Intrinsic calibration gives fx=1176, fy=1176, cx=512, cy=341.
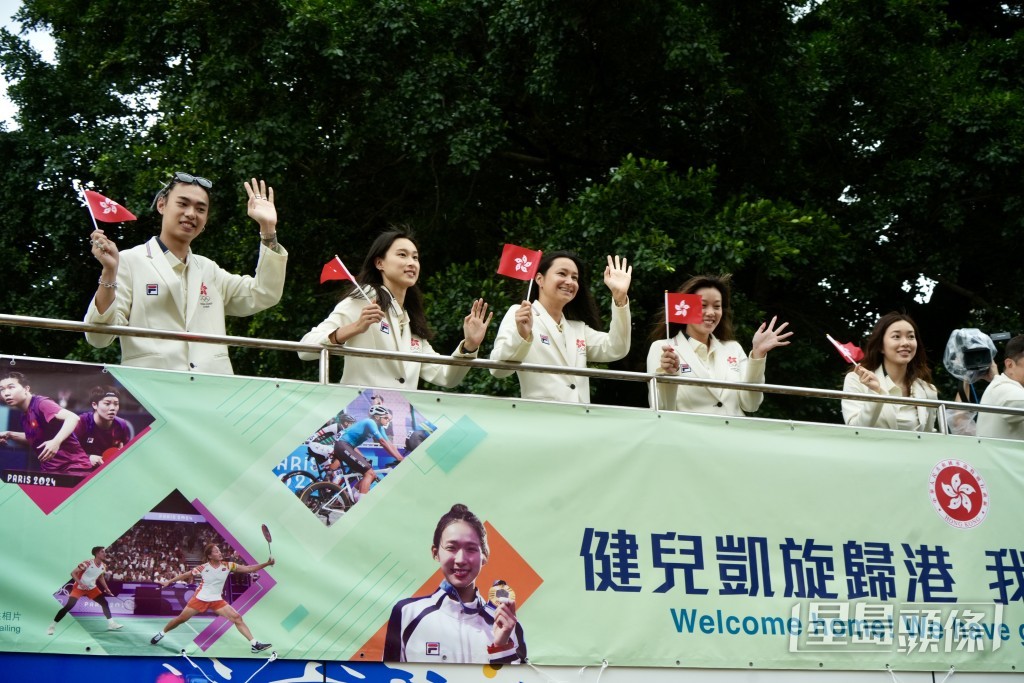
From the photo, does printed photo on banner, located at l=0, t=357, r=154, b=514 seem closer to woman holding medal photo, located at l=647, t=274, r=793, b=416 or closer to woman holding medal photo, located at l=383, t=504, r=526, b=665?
woman holding medal photo, located at l=383, t=504, r=526, b=665

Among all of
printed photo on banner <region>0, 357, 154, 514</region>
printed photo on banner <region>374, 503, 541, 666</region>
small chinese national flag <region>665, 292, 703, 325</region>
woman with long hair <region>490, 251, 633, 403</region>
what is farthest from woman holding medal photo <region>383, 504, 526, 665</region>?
small chinese national flag <region>665, 292, 703, 325</region>

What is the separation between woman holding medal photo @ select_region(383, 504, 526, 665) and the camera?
443 cm

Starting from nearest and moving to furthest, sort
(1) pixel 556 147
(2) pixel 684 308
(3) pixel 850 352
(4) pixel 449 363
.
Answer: (4) pixel 449 363, (2) pixel 684 308, (3) pixel 850 352, (1) pixel 556 147

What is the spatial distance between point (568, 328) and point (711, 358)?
0.81m

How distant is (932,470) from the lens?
5.56m

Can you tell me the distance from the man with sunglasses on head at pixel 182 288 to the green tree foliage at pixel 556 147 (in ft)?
12.2

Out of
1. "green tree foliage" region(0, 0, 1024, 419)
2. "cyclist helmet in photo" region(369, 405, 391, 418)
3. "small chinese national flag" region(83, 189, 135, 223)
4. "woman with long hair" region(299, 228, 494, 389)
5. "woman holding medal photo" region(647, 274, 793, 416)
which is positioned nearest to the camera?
"small chinese national flag" region(83, 189, 135, 223)

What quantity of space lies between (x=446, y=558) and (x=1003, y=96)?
7.18 meters

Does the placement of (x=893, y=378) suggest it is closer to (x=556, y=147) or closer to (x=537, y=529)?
(x=537, y=529)

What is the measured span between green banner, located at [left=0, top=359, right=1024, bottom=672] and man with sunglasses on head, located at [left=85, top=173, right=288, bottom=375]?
27 cm

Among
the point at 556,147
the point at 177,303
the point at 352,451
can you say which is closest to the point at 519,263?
the point at 352,451

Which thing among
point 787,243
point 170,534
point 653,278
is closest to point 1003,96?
point 787,243

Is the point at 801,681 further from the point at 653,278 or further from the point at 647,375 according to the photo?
the point at 653,278

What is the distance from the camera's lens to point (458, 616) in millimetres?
4520
